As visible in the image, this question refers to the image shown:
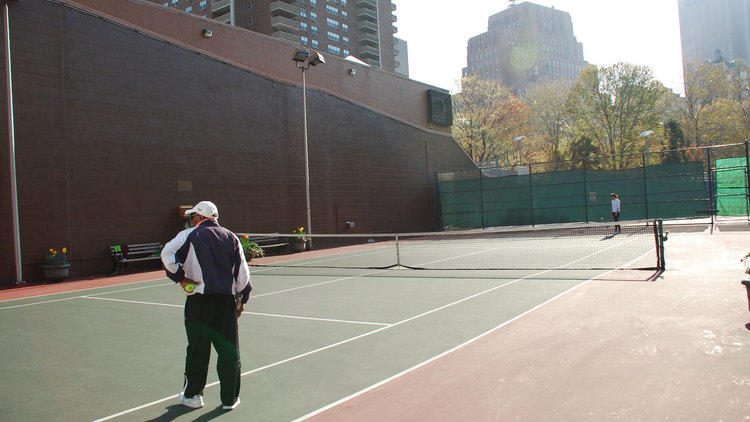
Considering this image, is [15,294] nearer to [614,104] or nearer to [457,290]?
[457,290]

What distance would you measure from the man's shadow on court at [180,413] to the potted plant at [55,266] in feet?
39.1

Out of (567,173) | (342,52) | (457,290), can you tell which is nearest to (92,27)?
(457,290)

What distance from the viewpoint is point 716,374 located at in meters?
4.46

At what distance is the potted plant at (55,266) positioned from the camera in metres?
14.0

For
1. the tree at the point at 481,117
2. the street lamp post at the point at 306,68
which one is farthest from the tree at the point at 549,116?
the street lamp post at the point at 306,68

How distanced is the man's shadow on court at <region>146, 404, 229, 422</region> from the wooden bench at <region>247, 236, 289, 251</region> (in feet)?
50.9

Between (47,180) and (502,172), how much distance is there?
26930 mm

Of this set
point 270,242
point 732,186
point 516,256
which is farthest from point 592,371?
point 732,186

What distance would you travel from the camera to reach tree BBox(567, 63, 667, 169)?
41.7 m

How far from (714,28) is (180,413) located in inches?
7402

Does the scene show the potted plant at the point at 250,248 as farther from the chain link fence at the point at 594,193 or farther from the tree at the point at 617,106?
the tree at the point at 617,106

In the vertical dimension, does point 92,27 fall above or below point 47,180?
above

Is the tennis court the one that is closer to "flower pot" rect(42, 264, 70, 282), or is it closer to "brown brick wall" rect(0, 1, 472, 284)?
"flower pot" rect(42, 264, 70, 282)

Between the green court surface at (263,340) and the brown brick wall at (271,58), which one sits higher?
the brown brick wall at (271,58)
